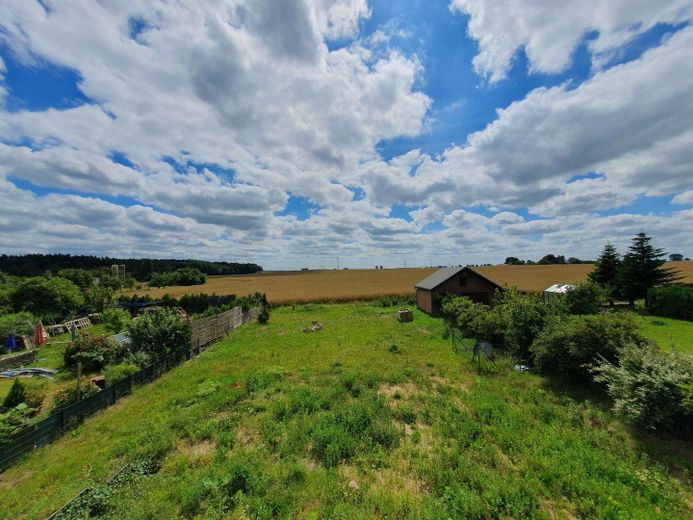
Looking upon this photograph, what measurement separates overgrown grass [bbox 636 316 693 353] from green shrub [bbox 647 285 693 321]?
1129 mm

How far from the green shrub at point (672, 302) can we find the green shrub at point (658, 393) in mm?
23591

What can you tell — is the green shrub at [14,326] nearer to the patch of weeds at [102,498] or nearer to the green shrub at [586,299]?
the patch of weeds at [102,498]

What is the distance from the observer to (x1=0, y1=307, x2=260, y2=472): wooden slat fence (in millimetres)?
8133

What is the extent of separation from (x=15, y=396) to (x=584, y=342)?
2202 cm

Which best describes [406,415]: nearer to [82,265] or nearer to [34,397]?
[34,397]

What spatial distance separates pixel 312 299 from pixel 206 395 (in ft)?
111

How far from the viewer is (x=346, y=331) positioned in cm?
2361

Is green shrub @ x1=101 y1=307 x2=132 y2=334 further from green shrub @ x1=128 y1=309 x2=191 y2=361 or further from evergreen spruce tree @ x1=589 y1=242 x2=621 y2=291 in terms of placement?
evergreen spruce tree @ x1=589 y1=242 x2=621 y2=291

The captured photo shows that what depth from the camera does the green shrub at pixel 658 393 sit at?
759 centimetres

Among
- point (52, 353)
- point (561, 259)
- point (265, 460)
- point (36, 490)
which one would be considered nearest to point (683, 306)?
point (265, 460)

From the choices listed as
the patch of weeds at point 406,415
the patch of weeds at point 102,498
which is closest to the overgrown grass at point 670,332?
the patch of weeds at point 406,415

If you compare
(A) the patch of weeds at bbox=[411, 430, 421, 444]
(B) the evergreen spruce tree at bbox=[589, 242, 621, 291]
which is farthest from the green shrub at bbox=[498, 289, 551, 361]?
(B) the evergreen spruce tree at bbox=[589, 242, 621, 291]

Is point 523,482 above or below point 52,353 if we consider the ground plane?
above

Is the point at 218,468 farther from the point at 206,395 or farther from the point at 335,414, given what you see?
the point at 206,395
